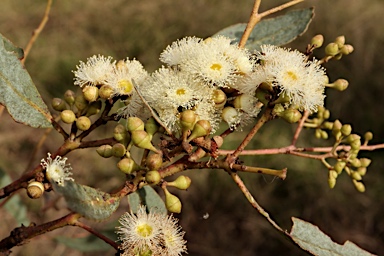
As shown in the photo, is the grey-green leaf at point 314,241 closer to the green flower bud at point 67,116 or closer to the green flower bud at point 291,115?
the green flower bud at point 291,115

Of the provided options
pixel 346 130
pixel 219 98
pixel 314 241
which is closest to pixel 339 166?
pixel 346 130

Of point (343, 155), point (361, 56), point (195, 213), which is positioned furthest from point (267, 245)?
point (343, 155)

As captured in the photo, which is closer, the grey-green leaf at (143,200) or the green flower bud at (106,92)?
the green flower bud at (106,92)

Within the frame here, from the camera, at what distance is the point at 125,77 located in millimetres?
771

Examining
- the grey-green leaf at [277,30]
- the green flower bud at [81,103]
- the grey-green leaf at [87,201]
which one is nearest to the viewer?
the grey-green leaf at [87,201]

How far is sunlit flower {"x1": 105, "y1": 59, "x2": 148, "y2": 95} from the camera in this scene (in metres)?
0.76

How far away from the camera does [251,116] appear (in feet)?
2.48

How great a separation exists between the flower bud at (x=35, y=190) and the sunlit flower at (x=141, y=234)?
0.41ft

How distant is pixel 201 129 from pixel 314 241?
263 mm

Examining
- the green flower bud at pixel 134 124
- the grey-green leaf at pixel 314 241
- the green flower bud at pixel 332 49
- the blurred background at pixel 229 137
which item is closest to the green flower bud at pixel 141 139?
the green flower bud at pixel 134 124

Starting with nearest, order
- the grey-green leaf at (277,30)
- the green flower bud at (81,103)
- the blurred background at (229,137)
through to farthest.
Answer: the green flower bud at (81,103), the grey-green leaf at (277,30), the blurred background at (229,137)

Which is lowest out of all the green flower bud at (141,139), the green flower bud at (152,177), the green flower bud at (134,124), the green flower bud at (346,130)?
the green flower bud at (152,177)

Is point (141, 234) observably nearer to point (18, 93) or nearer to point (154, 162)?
point (154, 162)

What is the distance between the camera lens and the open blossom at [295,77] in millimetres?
719
